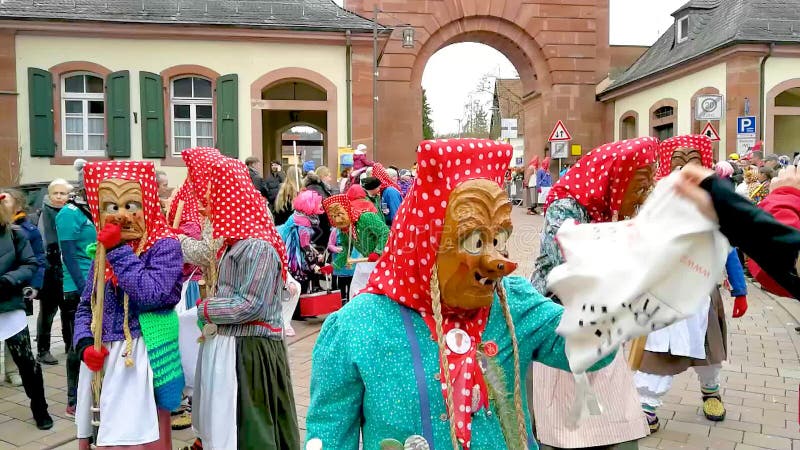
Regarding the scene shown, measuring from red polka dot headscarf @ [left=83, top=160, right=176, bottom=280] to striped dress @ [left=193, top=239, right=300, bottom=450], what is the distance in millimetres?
395

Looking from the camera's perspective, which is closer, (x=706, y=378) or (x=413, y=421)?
(x=413, y=421)

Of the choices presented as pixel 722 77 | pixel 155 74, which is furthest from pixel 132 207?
pixel 722 77

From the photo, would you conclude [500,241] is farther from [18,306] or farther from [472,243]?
[18,306]

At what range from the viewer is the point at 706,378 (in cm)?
532

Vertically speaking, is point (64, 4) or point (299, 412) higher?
point (64, 4)

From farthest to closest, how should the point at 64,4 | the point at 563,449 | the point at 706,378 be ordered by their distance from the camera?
the point at 64,4, the point at 706,378, the point at 563,449

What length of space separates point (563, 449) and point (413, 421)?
1.37 metres

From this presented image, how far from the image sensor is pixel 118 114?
55.5 feet

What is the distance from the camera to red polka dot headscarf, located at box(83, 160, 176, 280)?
12.0 ft

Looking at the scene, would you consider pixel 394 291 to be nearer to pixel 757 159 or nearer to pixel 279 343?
pixel 279 343

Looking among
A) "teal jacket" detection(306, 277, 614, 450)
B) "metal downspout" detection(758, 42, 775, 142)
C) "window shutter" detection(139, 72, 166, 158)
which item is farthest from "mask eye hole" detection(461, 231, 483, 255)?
"metal downspout" detection(758, 42, 775, 142)

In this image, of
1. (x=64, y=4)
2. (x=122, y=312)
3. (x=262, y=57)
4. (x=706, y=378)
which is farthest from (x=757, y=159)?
(x=64, y=4)

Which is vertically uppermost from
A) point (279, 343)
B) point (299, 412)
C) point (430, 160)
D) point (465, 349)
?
point (430, 160)

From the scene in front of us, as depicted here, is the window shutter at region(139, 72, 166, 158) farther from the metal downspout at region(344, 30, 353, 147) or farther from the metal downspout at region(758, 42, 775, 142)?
the metal downspout at region(758, 42, 775, 142)
